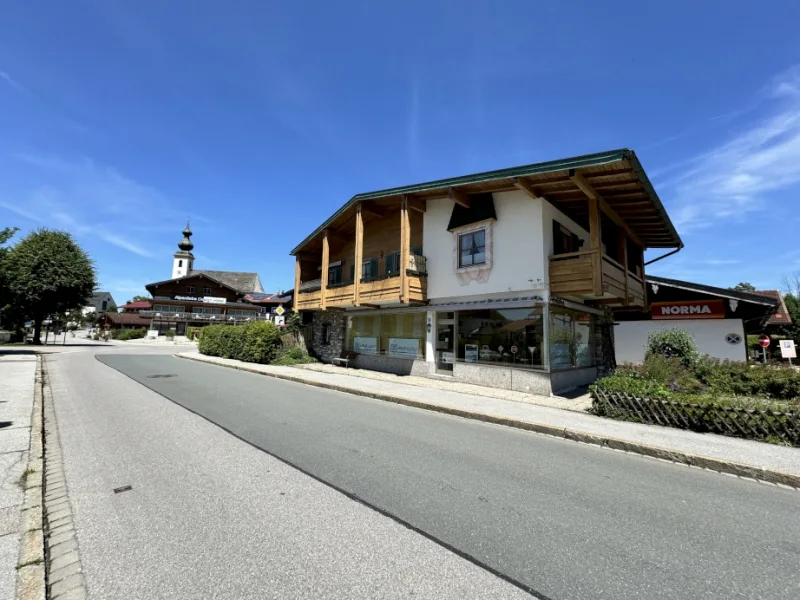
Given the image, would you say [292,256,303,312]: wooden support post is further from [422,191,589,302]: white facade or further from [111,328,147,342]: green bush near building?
[111,328,147,342]: green bush near building

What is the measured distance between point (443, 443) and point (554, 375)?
271 inches

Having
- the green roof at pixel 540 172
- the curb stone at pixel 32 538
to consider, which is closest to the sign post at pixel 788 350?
the green roof at pixel 540 172

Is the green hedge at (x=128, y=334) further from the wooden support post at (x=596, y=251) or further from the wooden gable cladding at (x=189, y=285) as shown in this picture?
the wooden support post at (x=596, y=251)

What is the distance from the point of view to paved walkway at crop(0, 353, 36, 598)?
3006 mm

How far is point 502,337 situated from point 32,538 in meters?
12.2

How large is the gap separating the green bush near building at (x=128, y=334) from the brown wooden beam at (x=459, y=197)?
59.2 meters

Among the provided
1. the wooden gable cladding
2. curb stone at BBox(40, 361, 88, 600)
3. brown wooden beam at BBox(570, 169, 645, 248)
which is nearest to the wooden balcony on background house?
brown wooden beam at BBox(570, 169, 645, 248)

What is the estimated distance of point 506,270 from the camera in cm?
1342

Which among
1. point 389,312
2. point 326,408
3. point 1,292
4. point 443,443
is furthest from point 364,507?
point 1,292

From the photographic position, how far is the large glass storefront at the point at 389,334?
16516 millimetres

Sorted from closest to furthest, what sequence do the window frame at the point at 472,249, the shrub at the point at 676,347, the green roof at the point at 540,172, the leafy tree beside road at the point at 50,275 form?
1. the green roof at the point at 540,172
2. the shrub at the point at 676,347
3. the window frame at the point at 472,249
4. the leafy tree beside road at the point at 50,275

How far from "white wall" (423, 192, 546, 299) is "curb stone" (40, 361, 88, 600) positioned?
38.4 feet

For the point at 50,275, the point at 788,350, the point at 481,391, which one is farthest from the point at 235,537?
the point at 50,275

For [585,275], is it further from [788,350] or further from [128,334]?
[128,334]
